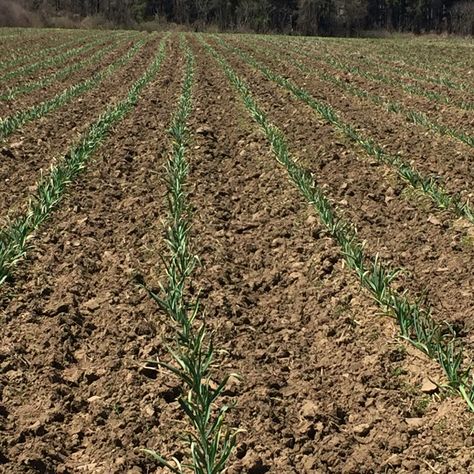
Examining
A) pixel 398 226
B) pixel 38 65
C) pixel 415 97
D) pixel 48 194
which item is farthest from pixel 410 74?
pixel 48 194

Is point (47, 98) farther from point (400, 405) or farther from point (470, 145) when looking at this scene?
point (400, 405)

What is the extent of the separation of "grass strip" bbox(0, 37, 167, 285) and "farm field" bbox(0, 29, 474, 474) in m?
0.04

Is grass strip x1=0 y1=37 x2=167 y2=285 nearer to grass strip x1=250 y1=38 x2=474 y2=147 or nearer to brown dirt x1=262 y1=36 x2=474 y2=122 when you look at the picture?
grass strip x1=250 y1=38 x2=474 y2=147

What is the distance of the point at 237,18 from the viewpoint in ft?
242

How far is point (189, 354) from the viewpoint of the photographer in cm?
354

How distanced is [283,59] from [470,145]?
49.4 feet

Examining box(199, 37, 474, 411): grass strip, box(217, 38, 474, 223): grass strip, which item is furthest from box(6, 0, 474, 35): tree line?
box(199, 37, 474, 411): grass strip

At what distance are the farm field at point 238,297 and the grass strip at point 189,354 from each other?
0.02 meters

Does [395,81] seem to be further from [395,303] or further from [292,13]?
[292,13]

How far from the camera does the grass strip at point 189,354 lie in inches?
103

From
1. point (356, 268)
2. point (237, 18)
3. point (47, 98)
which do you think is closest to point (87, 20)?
point (237, 18)

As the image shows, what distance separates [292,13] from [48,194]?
76.0 m

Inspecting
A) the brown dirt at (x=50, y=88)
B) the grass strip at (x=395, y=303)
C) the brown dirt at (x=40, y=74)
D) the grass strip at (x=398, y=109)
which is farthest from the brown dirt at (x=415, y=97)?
the brown dirt at (x=40, y=74)

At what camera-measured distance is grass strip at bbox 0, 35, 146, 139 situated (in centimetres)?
968
